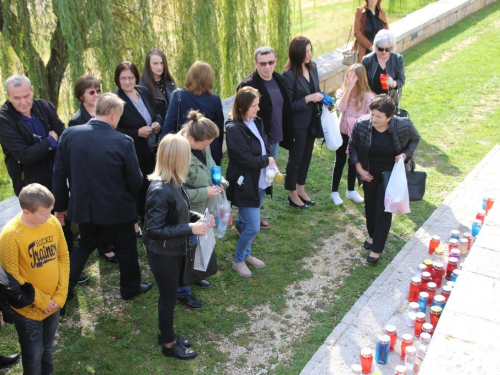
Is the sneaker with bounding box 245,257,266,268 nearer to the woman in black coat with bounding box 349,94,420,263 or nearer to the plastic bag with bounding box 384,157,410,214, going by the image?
the woman in black coat with bounding box 349,94,420,263

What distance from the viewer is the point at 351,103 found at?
6449mm

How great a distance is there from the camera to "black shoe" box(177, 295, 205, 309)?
5023 millimetres

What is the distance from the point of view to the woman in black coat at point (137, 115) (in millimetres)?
5461

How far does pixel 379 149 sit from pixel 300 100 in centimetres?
127

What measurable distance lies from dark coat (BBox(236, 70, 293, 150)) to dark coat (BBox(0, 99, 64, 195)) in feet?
6.26

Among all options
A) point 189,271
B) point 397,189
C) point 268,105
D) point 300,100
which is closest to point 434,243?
point 397,189

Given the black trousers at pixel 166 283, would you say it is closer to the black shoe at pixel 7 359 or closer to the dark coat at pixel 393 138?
the black shoe at pixel 7 359

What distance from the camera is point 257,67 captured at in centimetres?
589

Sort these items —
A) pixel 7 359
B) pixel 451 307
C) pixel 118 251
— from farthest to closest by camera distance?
pixel 118 251, pixel 7 359, pixel 451 307

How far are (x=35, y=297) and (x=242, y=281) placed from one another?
85.7 inches

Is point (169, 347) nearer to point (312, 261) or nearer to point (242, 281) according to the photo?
point (242, 281)

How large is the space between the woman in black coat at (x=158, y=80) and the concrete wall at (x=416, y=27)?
446 cm

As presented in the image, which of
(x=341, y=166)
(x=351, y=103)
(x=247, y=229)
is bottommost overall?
(x=341, y=166)

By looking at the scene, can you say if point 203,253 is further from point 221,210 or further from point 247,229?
point 247,229
